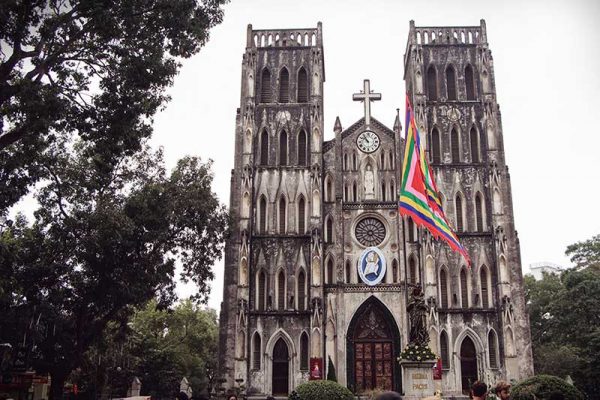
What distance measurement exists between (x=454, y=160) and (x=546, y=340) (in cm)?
1363

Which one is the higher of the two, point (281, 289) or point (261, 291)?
point (281, 289)

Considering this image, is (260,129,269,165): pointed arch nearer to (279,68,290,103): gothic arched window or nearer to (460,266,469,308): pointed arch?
(279,68,290,103): gothic arched window

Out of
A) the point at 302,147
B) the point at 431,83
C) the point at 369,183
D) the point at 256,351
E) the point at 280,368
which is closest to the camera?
the point at 280,368

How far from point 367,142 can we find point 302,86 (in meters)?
5.22

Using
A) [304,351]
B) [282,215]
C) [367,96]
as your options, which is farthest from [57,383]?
[367,96]

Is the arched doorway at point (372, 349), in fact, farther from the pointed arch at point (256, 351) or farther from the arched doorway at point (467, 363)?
the pointed arch at point (256, 351)

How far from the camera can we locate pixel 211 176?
3044 centimetres

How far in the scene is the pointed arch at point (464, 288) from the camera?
33906 millimetres

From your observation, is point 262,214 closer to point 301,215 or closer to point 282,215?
point 282,215

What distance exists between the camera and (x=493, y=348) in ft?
109

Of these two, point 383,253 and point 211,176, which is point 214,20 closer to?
point 211,176

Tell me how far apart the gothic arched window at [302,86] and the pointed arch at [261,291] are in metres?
10.4

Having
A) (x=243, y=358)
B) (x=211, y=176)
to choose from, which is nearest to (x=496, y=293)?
(x=243, y=358)

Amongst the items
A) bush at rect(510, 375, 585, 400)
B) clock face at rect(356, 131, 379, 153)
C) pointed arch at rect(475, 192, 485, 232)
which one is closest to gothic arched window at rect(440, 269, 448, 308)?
pointed arch at rect(475, 192, 485, 232)
